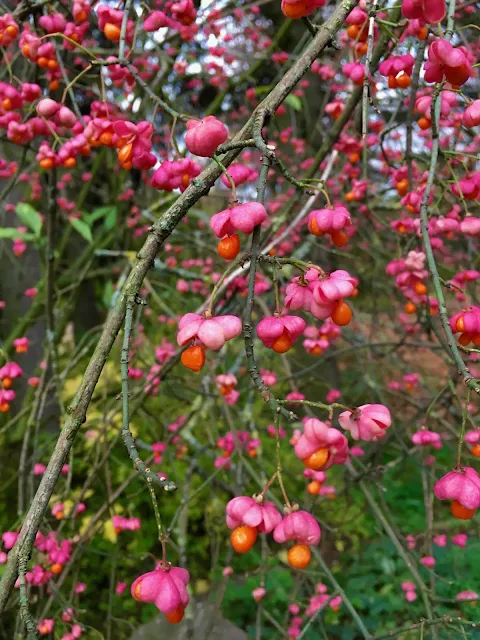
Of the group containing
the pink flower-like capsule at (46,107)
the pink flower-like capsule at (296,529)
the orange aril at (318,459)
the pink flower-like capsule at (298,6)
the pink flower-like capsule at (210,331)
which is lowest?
the pink flower-like capsule at (296,529)

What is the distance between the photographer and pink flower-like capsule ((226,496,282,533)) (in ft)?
2.61

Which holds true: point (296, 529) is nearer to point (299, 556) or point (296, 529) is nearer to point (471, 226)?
point (299, 556)

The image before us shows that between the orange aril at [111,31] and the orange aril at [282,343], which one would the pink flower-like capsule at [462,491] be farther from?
the orange aril at [111,31]

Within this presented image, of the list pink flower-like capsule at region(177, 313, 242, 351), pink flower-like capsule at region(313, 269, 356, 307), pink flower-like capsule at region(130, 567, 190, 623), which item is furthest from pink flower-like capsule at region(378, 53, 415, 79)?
pink flower-like capsule at region(130, 567, 190, 623)

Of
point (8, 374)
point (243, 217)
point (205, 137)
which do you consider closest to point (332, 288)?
point (243, 217)

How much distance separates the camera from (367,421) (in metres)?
0.79

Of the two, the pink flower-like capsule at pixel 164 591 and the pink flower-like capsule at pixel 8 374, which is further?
the pink flower-like capsule at pixel 8 374

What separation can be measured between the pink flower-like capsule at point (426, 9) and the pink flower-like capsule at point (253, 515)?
78 cm

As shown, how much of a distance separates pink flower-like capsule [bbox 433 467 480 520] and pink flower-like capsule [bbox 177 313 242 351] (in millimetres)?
399

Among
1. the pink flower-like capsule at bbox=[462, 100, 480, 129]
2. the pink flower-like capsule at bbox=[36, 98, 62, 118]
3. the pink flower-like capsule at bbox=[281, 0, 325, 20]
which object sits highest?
the pink flower-like capsule at bbox=[281, 0, 325, 20]

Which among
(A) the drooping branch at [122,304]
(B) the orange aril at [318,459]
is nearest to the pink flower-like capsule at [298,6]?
(A) the drooping branch at [122,304]

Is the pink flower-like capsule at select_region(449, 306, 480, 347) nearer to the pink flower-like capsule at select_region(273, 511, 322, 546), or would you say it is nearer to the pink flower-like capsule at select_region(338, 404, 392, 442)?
the pink flower-like capsule at select_region(338, 404, 392, 442)

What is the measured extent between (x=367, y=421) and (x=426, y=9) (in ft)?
2.06

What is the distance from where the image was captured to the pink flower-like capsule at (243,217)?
742 millimetres
